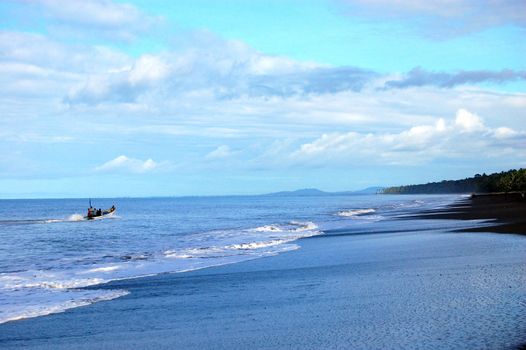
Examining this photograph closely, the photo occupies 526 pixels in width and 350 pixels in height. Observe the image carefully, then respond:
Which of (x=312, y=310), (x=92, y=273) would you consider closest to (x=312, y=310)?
(x=312, y=310)

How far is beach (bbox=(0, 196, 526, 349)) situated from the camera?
10195 millimetres

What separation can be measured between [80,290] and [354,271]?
852 cm

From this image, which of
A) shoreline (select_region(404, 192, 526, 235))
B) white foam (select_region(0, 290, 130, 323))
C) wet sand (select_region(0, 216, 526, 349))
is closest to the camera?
wet sand (select_region(0, 216, 526, 349))

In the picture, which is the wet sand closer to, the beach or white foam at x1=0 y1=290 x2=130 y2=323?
the beach

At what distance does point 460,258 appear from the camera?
20.7 m

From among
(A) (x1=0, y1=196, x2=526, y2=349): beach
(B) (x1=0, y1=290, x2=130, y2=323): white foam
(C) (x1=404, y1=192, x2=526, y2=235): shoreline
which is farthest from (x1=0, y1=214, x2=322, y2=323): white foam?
(C) (x1=404, y1=192, x2=526, y2=235): shoreline

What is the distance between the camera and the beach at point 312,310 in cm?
1020

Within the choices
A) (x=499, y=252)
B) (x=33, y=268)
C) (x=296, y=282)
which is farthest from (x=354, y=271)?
(x=33, y=268)

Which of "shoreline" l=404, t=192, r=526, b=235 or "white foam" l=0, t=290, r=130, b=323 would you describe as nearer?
"white foam" l=0, t=290, r=130, b=323

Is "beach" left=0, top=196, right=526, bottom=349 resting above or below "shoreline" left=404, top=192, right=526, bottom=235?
below

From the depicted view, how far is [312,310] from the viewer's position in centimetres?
1279

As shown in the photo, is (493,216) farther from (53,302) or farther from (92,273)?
(53,302)

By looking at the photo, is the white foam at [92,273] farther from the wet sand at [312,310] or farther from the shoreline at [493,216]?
the shoreline at [493,216]

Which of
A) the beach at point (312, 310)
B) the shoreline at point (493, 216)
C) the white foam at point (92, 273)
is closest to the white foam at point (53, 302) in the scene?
the white foam at point (92, 273)
